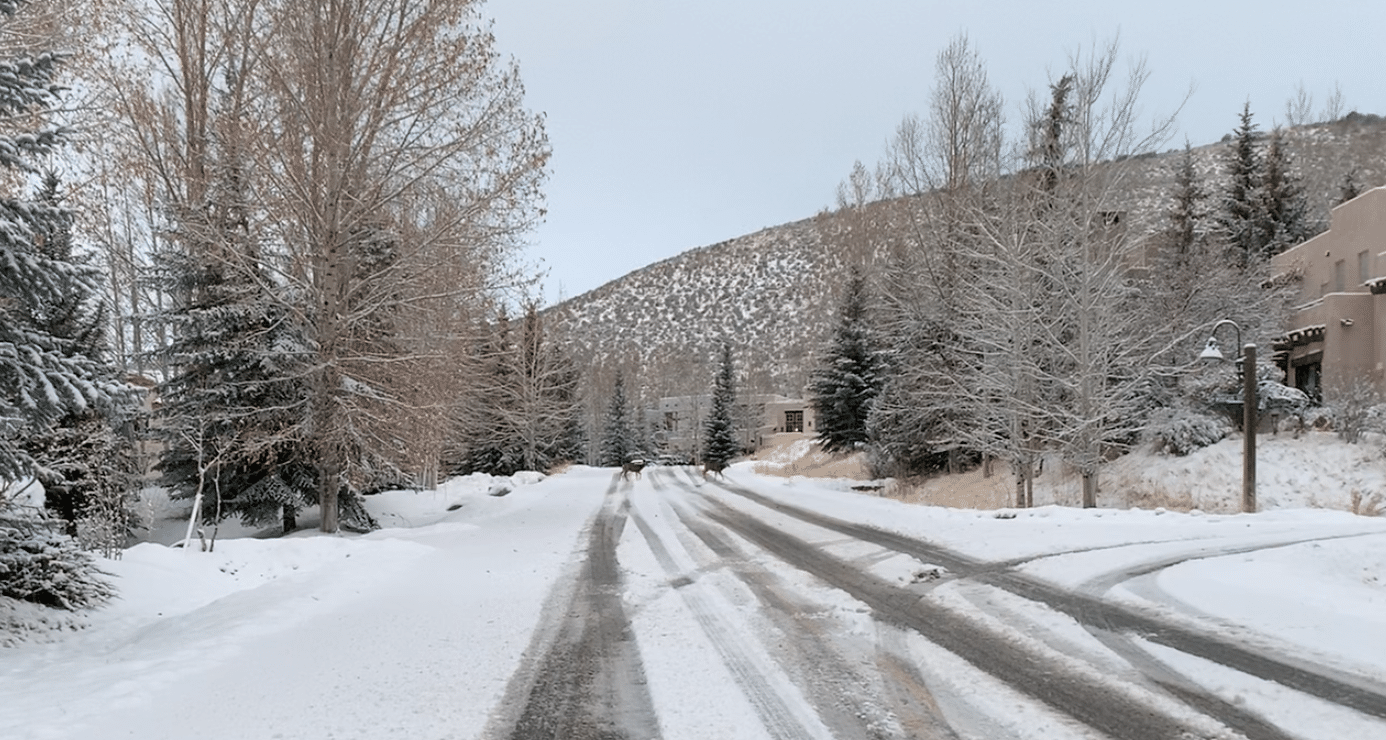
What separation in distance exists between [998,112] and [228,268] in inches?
861

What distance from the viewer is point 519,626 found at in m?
Result: 6.54

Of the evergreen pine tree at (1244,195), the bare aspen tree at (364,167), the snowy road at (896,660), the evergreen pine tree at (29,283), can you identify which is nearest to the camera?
the snowy road at (896,660)

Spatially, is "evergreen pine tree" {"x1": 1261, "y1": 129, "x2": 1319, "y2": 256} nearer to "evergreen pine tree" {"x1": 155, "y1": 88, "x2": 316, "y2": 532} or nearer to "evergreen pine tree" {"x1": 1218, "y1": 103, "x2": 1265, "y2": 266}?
"evergreen pine tree" {"x1": 1218, "y1": 103, "x2": 1265, "y2": 266}

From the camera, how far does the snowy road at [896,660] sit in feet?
13.1

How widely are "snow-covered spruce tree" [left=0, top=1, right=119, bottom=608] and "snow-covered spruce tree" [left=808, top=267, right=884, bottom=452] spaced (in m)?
32.6

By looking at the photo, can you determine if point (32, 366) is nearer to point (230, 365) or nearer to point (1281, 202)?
point (230, 365)

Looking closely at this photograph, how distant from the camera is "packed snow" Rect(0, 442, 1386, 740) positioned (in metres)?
4.17

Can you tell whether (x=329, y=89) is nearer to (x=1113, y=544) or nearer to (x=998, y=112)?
(x=1113, y=544)

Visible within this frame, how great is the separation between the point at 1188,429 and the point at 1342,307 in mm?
7804

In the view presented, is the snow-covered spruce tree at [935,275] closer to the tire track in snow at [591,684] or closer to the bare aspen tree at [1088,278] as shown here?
the bare aspen tree at [1088,278]

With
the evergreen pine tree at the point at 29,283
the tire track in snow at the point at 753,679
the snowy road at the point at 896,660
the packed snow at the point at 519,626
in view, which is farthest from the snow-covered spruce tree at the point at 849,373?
the evergreen pine tree at the point at 29,283

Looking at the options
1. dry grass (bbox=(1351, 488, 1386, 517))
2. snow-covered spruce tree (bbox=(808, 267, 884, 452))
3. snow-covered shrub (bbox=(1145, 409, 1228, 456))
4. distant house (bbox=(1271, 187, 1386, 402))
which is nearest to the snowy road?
dry grass (bbox=(1351, 488, 1386, 517))

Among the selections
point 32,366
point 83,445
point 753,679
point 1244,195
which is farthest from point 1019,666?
point 1244,195

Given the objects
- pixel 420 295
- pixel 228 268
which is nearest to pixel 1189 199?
pixel 420 295
